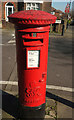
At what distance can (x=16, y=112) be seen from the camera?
2.92 m

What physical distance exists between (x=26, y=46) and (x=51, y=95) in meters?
1.91

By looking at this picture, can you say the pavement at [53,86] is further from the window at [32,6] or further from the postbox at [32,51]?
the window at [32,6]

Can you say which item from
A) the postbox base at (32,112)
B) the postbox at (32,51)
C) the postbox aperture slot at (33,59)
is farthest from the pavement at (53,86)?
the postbox aperture slot at (33,59)

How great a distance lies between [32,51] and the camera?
85.1 inches

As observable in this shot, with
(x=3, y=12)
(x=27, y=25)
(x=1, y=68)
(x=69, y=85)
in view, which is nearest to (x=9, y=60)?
(x=1, y=68)

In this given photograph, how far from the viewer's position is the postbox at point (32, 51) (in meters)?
1.99

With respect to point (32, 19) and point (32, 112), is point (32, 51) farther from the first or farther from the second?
point (32, 112)

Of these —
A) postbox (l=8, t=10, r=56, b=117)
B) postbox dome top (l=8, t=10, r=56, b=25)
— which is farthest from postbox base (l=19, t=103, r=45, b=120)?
postbox dome top (l=8, t=10, r=56, b=25)

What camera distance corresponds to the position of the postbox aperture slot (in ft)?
7.20

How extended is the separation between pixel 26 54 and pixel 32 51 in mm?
111

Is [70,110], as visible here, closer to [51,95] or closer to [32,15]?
[51,95]

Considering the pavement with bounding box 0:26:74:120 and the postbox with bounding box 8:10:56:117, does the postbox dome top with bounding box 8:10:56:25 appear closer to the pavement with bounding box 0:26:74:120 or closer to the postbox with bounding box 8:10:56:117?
the postbox with bounding box 8:10:56:117

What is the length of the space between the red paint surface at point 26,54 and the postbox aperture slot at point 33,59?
0.13ft

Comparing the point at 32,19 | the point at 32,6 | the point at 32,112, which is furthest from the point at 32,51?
the point at 32,6
